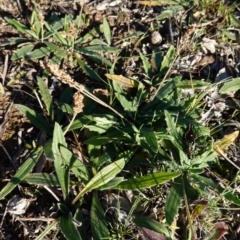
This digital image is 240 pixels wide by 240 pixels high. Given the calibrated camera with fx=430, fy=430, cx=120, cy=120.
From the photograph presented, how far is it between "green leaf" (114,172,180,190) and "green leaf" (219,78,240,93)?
75 cm

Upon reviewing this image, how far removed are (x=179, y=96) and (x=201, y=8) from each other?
843 millimetres

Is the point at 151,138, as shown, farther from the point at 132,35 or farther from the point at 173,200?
the point at 132,35

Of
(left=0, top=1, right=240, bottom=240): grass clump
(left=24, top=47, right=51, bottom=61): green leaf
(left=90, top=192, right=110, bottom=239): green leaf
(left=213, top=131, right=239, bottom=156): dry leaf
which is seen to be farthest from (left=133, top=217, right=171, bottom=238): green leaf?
(left=24, top=47, right=51, bottom=61): green leaf

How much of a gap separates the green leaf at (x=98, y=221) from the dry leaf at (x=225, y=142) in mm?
723

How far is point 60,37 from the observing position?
280cm

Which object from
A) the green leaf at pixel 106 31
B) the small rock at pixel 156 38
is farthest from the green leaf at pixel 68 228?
the small rock at pixel 156 38

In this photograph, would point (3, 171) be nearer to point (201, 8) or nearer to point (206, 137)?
point (206, 137)

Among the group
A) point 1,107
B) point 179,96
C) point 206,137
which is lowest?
point 206,137

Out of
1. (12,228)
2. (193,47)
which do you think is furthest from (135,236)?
(193,47)

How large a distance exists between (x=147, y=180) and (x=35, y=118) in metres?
0.77

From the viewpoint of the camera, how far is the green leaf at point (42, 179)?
2205mm

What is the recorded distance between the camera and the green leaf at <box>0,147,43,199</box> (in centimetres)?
220

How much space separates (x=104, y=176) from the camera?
7.28 feet

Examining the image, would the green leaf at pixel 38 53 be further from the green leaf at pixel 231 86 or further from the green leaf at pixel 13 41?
the green leaf at pixel 231 86
